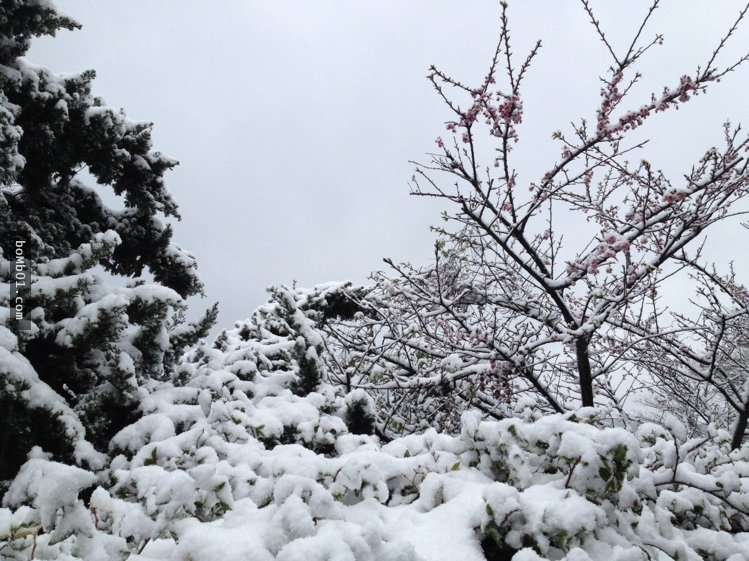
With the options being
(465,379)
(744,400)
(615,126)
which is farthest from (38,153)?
(744,400)

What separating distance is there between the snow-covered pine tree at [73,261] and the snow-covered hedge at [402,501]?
11.0 inches

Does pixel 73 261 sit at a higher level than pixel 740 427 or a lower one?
higher

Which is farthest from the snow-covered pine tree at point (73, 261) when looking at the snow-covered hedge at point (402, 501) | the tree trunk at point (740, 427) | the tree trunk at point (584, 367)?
the tree trunk at point (740, 427)

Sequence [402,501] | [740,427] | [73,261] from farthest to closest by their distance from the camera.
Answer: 1. [740,427]
2. [73,261]
3. [402,501]

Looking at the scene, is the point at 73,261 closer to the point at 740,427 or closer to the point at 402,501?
the point at 402,501

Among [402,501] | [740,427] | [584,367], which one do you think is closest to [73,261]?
[402,501]

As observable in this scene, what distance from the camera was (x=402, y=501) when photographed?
72.5 inches

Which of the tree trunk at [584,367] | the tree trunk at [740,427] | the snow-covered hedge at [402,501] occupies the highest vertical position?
the tree trunk at [584,367]

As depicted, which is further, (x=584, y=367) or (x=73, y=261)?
(x=584, y=367)

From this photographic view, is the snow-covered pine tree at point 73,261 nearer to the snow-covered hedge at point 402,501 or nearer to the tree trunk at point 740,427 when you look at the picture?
the snow-covered hedge at point 402,501

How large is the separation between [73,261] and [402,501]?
2103 millimetres

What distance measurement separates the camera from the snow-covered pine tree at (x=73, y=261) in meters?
2.08

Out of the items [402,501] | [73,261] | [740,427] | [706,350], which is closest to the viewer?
[402,501]

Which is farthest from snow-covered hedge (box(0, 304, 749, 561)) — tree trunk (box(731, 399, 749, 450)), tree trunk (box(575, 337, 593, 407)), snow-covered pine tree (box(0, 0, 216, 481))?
tree trunk (box(731, 399, 749, 450))
